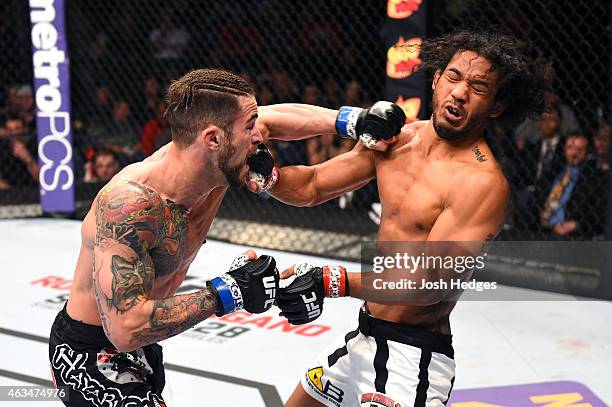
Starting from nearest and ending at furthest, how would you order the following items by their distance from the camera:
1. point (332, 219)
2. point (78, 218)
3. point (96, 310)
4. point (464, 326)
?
point (96, 310), point (464, 326), point (332, 219), point (78, 218)

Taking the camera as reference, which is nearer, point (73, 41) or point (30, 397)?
point (30, 397)

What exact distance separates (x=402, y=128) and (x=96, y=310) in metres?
0.99

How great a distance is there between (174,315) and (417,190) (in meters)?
0.75

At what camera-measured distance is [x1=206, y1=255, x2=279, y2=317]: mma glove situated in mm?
1748

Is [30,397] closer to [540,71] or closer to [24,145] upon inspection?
[540,71]

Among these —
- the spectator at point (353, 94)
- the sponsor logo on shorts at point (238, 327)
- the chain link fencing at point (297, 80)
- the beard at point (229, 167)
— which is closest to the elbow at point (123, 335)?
the beard at point (229, 167)

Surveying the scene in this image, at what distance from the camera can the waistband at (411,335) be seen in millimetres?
2031

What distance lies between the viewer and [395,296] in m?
2.01

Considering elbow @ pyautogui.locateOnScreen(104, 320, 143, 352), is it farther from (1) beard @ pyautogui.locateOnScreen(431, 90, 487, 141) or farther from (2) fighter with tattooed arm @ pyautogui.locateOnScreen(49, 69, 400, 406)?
(1) beard @ pyautogui.locateOnScreen(431, 90, 487, 141)

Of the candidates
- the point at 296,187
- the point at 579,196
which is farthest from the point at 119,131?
the point at 296,187

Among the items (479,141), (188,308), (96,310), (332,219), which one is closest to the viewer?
(188,308)

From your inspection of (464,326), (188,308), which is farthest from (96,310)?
(464,326)

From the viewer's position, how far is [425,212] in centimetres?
201

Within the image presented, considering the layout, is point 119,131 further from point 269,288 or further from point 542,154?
point 269,288
